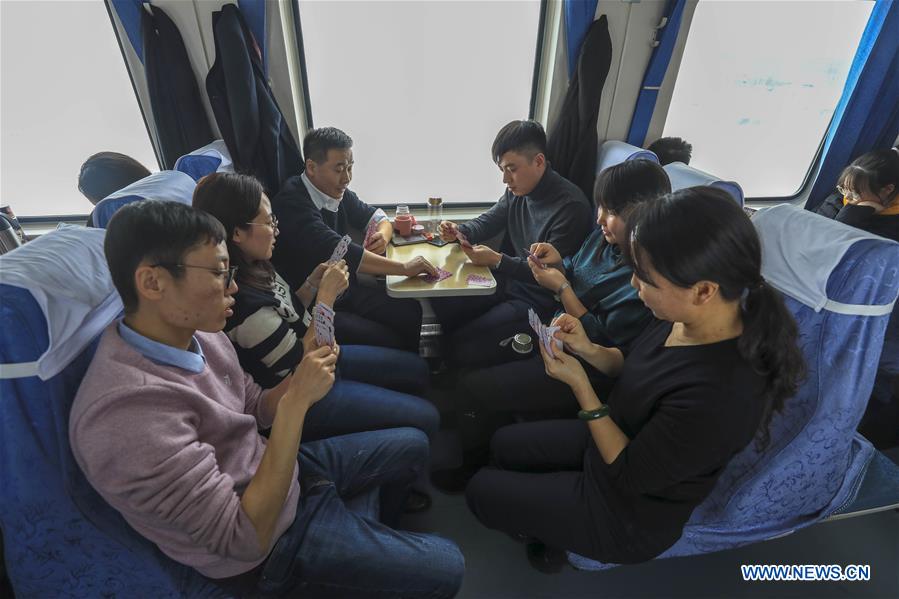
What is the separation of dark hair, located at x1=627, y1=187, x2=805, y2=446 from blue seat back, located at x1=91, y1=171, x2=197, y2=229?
156 cm

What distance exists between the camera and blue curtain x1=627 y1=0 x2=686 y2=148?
2.65 m

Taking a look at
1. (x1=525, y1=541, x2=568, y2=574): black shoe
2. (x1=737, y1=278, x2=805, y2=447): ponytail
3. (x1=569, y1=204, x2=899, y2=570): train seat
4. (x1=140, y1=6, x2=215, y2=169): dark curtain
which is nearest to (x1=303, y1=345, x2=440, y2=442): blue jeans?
(x1=525, y1=541, x2=568, y2=574): black shoe

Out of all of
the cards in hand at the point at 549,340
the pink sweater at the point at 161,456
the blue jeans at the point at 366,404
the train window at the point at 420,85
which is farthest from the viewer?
the train window at the point at 420,85

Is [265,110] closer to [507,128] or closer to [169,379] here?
[507,128]

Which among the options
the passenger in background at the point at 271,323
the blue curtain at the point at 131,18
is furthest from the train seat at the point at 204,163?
the blue curtain at the point at 131,18

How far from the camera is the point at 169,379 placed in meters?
0.99

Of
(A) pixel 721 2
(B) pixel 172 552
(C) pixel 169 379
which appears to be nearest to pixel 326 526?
(B) pixel 172 552

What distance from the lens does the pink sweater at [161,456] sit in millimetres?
868

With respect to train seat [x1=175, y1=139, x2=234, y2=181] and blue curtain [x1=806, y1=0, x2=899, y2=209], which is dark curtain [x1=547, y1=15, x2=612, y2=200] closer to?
blue curtain [x1=806, y1=0, x2=899, y2=209]

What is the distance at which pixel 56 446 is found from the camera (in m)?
0.94

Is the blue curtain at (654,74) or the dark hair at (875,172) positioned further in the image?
the blue curtain at (654,74)

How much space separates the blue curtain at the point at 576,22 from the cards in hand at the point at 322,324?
237 cm

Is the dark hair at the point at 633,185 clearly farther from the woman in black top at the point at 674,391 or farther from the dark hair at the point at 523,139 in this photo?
the dark hair at the point at 523,139

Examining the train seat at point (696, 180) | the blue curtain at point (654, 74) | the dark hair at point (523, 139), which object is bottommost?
the train seat at point (696, 180)
